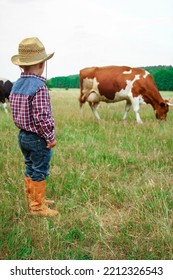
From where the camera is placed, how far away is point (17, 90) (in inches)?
133

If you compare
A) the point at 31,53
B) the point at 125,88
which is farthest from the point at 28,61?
the point at 125,88

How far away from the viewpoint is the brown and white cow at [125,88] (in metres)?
9.93

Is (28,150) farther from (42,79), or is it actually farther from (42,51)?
(42,51)

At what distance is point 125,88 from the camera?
396 inches

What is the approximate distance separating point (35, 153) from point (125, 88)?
6927 mm

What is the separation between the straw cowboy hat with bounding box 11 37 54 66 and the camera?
133 inches

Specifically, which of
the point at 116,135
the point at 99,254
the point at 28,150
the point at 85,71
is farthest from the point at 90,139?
the point at 85,71

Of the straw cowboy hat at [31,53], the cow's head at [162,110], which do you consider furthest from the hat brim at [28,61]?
the cow's head at [162,110]

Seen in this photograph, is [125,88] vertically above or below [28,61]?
below

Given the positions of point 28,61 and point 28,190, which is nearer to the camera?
point 28,61

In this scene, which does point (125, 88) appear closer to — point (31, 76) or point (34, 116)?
point (31, 76)

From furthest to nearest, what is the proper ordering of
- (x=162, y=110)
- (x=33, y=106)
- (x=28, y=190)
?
(x=162, y=110), (x=28, y=190), (x=33, y=106)

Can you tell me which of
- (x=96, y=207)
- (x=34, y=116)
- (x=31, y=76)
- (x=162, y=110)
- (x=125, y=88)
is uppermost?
(x=31, y=76)

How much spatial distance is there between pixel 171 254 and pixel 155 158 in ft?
8.79
